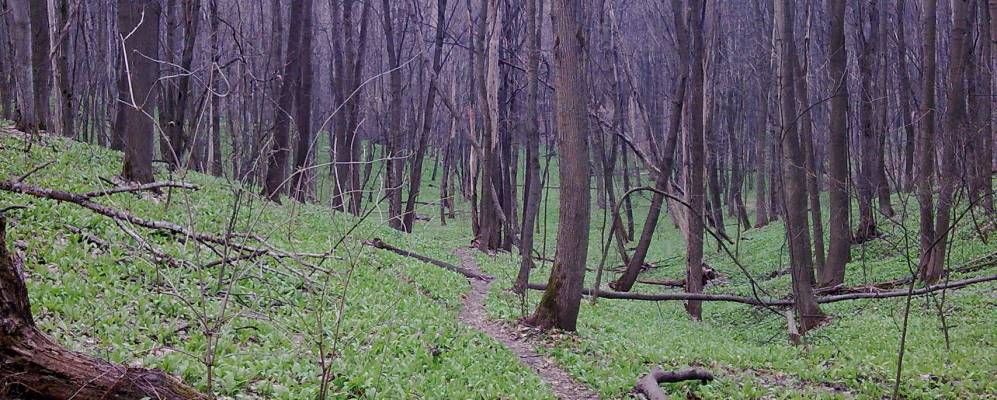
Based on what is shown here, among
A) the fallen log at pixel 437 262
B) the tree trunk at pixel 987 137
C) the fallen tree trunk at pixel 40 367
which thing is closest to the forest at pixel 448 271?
the fallen tree trunk at pixel 40 367

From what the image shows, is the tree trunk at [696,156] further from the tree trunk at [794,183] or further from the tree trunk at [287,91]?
the tree trunk at [287,91]

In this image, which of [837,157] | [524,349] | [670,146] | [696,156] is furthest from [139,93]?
[837,157]

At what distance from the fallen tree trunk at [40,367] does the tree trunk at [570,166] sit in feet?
20.9

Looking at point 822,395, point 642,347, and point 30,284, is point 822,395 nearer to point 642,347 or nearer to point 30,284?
point 642,347

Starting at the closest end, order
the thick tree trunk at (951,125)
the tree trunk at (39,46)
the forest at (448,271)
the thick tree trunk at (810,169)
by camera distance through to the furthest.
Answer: the forest at (448,271) → the thick tree trunk at (951,125) → the thick tree trunk at (810,169) → the tree trunk at (39,46)

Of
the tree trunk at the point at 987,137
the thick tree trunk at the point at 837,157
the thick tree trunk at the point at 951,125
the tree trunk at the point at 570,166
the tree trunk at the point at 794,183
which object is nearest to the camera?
the tree trunk at the point at 570,166

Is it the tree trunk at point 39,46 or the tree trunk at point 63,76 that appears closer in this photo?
the tree trunk at point 39,46

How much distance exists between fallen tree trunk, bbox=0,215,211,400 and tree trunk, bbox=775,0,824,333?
9908mm

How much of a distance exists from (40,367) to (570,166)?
22.3ft

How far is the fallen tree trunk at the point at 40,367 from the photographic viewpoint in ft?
12.3

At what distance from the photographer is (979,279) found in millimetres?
12305

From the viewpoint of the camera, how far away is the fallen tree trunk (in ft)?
12.3

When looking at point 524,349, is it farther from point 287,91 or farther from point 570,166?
point 287,91

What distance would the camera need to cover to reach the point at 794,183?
522 inches
